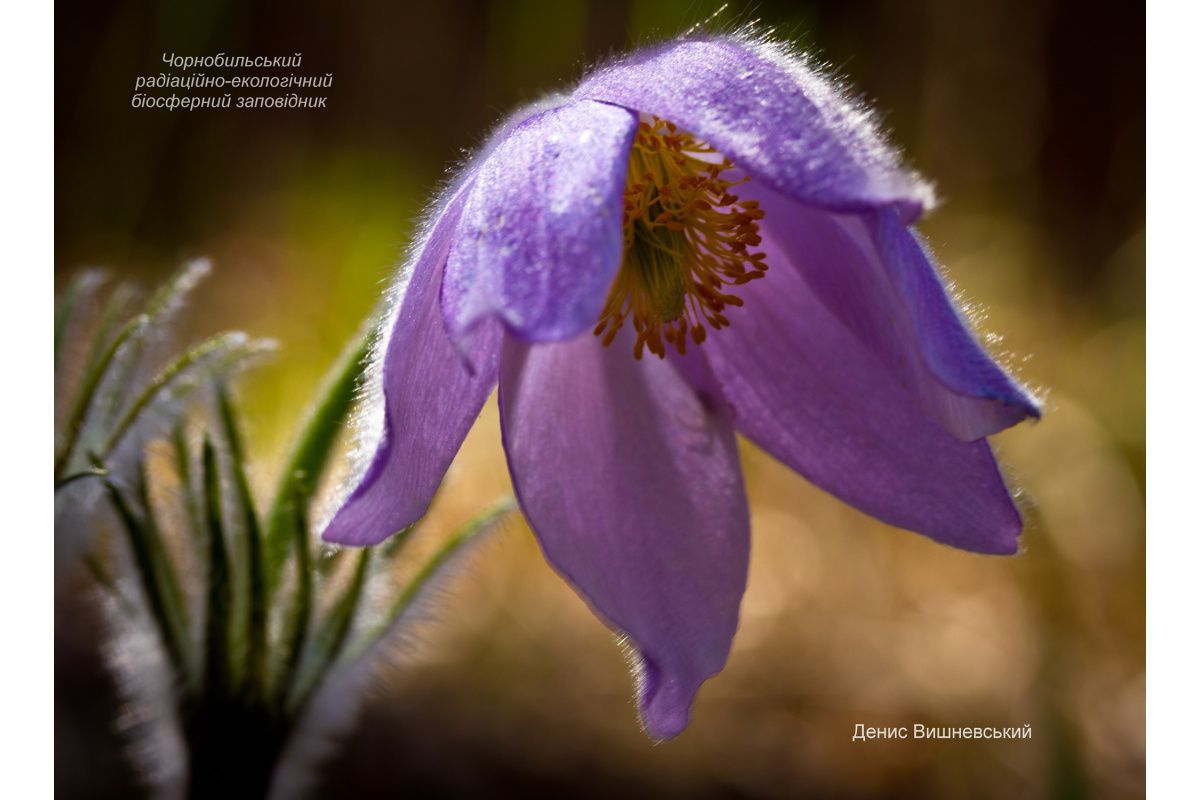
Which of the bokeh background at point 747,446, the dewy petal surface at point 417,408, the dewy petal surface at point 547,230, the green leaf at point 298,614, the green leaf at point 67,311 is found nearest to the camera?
the dewy petal surface at point 547,230

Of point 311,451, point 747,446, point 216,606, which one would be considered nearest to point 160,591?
point 216,606

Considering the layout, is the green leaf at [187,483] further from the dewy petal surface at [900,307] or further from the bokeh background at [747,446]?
the dewy petal surface at [900,307]

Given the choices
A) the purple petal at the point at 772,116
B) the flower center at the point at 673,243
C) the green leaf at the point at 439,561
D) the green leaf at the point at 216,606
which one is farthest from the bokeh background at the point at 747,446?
the purple petal at the point at 772,116

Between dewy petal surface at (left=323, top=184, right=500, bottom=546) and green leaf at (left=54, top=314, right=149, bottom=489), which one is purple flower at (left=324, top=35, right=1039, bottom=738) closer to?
dewy petal surface at (left=323, top=184, right=500, bottom=546)

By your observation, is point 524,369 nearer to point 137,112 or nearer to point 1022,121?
point 137,112

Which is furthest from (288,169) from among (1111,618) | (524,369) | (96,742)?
(1111,618)

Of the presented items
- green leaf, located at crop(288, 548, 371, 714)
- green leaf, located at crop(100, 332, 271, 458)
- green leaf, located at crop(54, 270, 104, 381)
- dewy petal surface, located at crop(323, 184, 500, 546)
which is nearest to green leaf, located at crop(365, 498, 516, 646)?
green leaf, located at crop(288, 548, 371, 714)

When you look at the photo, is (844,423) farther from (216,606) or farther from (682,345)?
(216,606)
